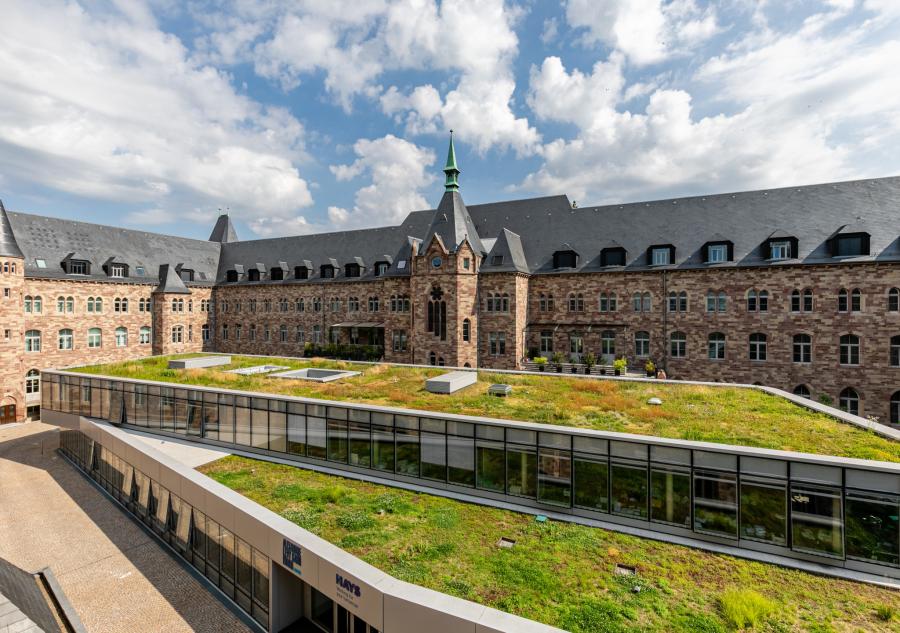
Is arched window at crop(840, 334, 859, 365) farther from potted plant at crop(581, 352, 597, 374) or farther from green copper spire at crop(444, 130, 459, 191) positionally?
green copper spire at crop(444, 130, 459, 191)

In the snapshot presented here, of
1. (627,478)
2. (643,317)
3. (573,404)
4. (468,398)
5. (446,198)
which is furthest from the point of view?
(446,198)

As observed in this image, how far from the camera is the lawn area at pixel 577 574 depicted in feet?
28.0

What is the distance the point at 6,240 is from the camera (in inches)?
1430

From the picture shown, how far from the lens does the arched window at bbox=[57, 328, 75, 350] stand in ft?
132

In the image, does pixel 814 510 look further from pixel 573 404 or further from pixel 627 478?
pixel 573 404

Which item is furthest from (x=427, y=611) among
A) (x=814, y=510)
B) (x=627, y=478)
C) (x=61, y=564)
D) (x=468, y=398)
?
(x=61, y=564)

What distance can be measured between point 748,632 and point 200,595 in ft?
53.3

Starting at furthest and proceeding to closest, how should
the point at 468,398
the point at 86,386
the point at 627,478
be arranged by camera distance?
the point at 86,386, the point at 468,398, the point at 627,478

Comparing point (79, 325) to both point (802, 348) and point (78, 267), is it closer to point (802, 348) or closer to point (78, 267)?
point (78, 267)

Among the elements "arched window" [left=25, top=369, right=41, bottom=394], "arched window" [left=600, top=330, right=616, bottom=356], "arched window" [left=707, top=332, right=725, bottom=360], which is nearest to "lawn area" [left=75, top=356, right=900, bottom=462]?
"arched window" [left=707, top=332, right=725, bottom=360]

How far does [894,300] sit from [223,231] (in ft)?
230

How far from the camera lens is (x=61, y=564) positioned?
16.7 meters

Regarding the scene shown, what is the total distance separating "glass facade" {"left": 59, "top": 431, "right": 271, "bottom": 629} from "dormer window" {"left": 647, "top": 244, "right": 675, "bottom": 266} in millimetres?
32704

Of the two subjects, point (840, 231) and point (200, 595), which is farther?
point (840, 231)
